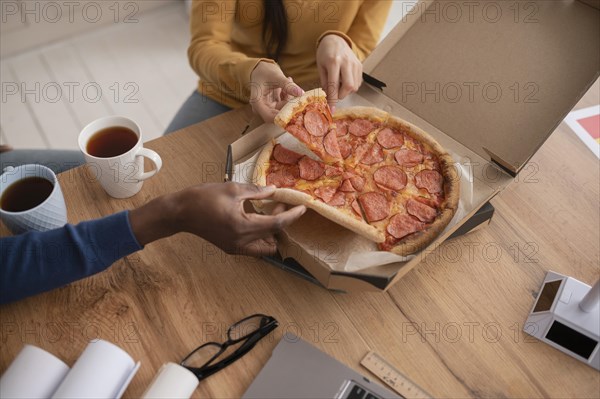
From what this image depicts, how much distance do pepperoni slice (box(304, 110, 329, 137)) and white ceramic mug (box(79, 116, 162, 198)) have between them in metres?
0.35

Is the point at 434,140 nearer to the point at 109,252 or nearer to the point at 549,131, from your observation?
the point at 549,131

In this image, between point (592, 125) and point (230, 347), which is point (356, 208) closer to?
point (230, 347)

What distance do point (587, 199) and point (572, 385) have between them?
0.49m

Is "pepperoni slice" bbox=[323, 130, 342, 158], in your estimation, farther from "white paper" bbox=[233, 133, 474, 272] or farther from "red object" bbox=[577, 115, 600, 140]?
"red object" bbox=[577, 115, 600, 140]

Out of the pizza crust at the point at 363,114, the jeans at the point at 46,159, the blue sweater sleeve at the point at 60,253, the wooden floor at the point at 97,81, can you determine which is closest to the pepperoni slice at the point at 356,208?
the pizza crust at the point at 363,114

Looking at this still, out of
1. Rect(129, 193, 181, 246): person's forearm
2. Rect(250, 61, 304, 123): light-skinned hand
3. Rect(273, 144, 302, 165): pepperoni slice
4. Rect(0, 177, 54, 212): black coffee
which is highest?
Rect(250, 61, 304, 123): light-skinned hand

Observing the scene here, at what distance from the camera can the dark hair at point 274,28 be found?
1390 mm

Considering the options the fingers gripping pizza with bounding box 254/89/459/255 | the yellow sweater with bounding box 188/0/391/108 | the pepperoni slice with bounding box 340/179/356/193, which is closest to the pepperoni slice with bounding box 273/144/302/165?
the fingers gripping pizza with bounding box 254/89/459/255

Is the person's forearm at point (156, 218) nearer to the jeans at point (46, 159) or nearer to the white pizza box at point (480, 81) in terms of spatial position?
the white pizza box at point (480, 81)

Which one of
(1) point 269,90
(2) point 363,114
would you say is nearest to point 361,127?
(2) point 363,114

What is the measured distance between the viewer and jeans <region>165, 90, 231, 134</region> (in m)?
1.58

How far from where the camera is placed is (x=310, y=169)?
121 cm

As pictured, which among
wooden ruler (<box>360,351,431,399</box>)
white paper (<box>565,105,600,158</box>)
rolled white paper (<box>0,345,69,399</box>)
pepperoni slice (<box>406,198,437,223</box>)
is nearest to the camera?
rolled white paper (<box>0,345,69,399</box>)

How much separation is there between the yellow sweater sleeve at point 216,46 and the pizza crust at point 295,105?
23 centimetres
